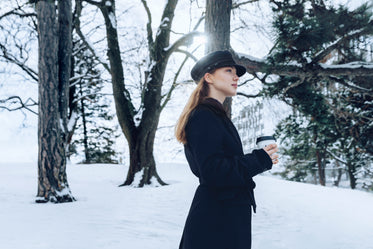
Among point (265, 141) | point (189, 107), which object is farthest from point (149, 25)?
point (265, 141)

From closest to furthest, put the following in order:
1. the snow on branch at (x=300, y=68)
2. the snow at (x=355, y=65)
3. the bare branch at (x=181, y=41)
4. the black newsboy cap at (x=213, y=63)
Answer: the black newsboy cap at (x=213, y=63)
the snow on branch at (x=300, y=68)
the snow at (x=355, y=65)
the bare branch at (x=181, y=41)

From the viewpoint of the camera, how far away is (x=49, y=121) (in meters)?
6.96

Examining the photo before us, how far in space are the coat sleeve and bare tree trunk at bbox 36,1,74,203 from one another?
5.69m

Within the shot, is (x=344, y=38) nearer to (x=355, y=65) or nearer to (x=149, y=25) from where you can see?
(x=355, y=65)

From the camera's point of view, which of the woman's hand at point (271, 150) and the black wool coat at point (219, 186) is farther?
the woman's hand at point (271, 150)

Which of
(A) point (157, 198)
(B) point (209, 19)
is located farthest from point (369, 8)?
(A) point (157, 198)

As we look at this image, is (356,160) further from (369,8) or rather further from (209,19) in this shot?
(209,19)

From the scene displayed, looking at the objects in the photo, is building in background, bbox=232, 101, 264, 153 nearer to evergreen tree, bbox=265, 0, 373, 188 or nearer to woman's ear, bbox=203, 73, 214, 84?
evergreen tree, bbox=265, 0, 373, 188

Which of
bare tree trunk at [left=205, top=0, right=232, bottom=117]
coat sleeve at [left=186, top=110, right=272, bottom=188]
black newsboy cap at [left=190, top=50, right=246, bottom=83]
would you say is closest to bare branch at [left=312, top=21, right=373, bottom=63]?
bare tree trunk at [left=205, top=0, right=232, bottom=117]

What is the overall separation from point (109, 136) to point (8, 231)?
70.6 feet

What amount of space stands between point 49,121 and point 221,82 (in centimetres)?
563

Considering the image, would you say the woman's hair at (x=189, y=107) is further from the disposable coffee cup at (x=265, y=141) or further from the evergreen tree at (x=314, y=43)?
the evergreen tree at (x=314, y=43)

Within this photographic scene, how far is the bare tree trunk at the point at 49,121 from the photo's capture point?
6.89 metres

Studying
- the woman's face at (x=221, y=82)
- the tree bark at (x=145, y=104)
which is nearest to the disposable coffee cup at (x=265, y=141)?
the woman's face at (x=221, y=82)
